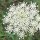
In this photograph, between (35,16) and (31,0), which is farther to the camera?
(31,0)

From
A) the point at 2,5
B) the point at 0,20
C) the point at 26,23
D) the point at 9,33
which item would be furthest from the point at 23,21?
the point at 2,5

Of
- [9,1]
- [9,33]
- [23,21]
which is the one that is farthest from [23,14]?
[9,1]

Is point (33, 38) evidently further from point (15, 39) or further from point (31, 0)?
point (31, 0)

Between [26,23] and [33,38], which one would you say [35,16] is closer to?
[26,23]

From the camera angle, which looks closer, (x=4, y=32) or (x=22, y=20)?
(x=22, y=20)

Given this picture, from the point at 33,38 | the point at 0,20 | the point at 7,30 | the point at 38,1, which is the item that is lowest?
the point at 33,38

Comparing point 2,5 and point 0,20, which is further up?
point 2,5

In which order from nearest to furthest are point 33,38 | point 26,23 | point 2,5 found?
point 26,23
point 33,38
point 2,5

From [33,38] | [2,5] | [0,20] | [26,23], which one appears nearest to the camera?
[26,23]
